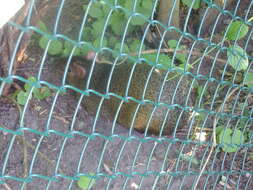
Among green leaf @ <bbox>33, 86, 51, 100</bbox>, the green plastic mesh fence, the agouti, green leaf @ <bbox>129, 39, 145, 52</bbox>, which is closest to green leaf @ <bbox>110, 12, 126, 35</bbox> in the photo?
the green plastic mesh fence

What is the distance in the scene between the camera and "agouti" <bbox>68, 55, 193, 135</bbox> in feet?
7.56

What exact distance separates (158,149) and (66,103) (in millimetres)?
740

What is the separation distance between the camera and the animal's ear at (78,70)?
Result: 8.03ft

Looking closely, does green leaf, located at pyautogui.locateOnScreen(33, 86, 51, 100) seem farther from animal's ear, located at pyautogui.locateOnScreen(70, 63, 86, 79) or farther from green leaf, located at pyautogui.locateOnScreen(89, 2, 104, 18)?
green leaf, located at pyautogui.locateOnScreen(89, 2, 104, 18)

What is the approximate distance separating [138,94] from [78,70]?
1.57 feet

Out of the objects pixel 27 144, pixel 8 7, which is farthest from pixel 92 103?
pixel 8 7

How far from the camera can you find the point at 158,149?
2.45 meters

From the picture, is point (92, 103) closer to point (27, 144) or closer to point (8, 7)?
point (27, 144)

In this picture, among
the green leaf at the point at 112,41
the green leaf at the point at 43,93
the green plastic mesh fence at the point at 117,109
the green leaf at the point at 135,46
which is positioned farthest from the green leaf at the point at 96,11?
the green leaf at the point at 43,93

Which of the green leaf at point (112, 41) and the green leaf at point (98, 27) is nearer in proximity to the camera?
the green leaf at point (98, 27)

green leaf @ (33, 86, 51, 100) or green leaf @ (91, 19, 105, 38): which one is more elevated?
green leaf @ (91, 19, 105, 38)

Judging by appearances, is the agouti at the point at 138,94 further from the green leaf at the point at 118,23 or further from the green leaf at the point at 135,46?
the green leaf at the point at 118,23

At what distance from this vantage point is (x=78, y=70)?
2467 mm

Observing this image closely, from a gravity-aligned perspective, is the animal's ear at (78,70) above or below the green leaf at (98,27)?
below
